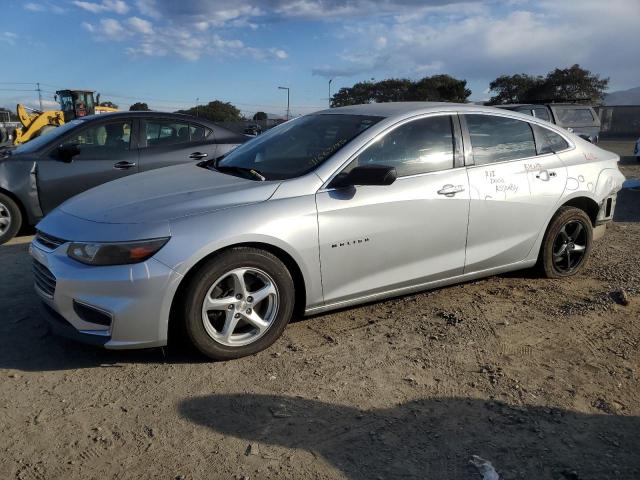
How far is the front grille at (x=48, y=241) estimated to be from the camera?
3.40 metres

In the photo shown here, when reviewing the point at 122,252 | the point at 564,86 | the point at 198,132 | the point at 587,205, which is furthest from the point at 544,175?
the point at 564,86

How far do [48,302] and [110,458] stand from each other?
1252 mm

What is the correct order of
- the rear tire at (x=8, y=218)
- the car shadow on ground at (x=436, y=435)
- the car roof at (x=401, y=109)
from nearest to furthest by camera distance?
the car shadow on ground at (x=436, y=435) < the car roof at (x=401, y=109) < the rear tire at (x=8, y=218)

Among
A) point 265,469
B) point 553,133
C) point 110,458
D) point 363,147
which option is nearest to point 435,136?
point 363,147

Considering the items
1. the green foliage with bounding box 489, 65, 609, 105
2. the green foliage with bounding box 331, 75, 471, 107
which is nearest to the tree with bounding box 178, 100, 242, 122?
the green foliage with bounding box 331, 75, 471, 107

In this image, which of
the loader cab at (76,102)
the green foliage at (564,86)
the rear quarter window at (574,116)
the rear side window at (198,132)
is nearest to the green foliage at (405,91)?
the green foliage at (564,86)

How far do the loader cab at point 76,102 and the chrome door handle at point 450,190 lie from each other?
25617mm

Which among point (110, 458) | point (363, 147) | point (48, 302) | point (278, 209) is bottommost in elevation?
point (110, 458)

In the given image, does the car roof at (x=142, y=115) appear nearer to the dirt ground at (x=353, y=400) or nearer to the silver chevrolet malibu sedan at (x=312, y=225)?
the silver chevrolet malibu sedan at (x=312, y=225)

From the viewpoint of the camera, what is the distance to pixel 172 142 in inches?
287

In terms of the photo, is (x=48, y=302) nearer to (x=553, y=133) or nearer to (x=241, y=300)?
(x=241, y=300)

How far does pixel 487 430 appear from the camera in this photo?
2.79 meters

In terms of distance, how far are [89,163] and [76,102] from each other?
22.7 metres

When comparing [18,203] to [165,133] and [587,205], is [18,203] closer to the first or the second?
[165,133]
